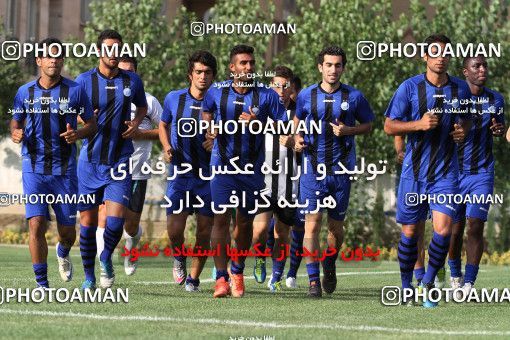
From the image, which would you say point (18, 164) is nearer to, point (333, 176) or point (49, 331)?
point (333, 176)

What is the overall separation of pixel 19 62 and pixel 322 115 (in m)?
17.8

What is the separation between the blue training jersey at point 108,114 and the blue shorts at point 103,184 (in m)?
0.07

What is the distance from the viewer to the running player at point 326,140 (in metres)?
14.7

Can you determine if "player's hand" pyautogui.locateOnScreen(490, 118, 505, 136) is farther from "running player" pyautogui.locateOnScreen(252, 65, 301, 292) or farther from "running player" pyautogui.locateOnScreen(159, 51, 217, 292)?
"running player" pyautogui.locateOnScreen(159, 51, 217, 292)

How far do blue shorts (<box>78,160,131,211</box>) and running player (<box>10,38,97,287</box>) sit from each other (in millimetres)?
599

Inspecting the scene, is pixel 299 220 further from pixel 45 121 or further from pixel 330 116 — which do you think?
pixel 45 121

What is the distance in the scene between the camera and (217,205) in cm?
1433

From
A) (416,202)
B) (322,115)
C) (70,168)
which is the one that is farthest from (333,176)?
(70,168)

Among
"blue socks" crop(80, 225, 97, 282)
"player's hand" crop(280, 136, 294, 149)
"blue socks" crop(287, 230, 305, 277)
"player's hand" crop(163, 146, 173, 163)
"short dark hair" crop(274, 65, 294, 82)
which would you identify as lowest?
"blue socks" crop(287, 230, 305, 277)

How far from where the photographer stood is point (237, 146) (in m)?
14.2

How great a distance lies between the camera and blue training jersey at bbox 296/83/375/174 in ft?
48.3

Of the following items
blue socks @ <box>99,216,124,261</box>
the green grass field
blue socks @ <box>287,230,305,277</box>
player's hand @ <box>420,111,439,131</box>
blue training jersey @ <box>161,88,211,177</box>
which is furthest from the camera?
blue socks @ <box>287,230,305,277</box>

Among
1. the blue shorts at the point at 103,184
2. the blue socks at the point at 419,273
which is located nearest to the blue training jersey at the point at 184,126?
the blue shorts at the point at 103,184

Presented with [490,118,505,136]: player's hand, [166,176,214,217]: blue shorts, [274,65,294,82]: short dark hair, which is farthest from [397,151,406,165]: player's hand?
[274,65,294,82]: short dark hair
